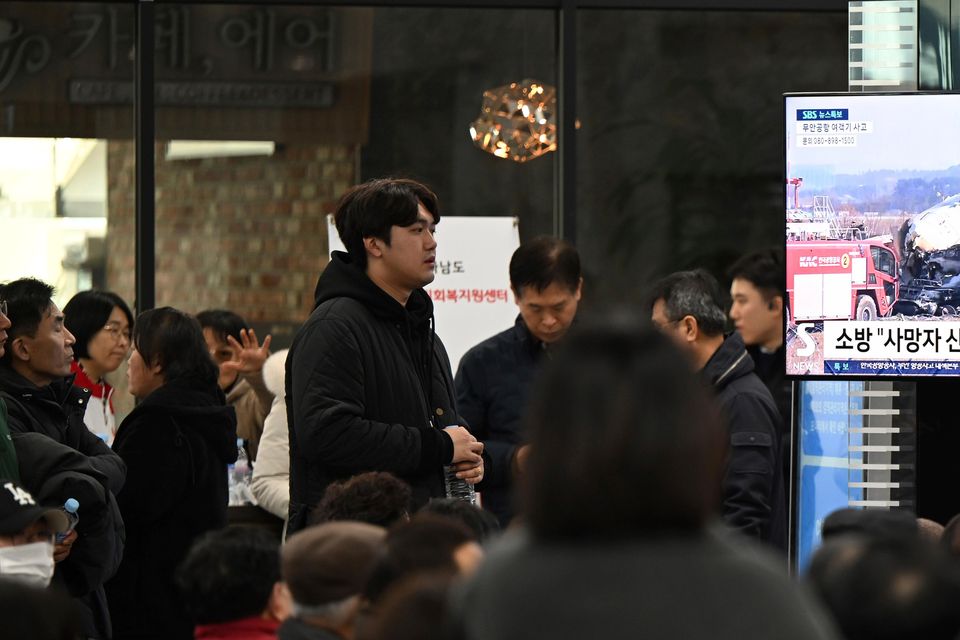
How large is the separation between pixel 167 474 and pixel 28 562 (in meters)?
1.24

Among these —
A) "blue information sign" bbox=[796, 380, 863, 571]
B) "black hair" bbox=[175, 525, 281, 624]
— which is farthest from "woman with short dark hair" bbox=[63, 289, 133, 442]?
"black hair" bbox=[175, 525, 281, 624]

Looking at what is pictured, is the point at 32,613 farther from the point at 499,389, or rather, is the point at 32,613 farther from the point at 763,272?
the point at 763,272

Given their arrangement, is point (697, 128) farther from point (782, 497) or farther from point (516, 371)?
point (782, 497)

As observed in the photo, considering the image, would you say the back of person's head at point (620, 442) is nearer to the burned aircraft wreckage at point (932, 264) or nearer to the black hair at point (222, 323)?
the burned aircraft wreckage at point (932, 264)

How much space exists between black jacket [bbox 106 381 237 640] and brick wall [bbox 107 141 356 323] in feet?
7.41

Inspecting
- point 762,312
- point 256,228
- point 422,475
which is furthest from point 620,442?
point 256,228

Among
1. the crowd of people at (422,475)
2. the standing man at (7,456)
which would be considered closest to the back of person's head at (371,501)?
the crowd of people at (422,475)

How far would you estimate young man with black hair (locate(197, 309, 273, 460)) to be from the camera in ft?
23.7

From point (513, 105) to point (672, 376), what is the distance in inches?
255

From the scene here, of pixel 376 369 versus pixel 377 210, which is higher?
pixel 377 210

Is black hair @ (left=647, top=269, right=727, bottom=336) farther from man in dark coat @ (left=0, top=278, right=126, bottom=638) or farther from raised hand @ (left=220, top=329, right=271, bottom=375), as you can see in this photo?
raised hand @ (left=220, top=329, right=271, bottom=375)

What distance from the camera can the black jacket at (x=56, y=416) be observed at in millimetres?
5098

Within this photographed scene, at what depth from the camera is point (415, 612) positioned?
90.7 inches

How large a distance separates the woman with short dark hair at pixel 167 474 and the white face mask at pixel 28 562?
→ 114 cm
